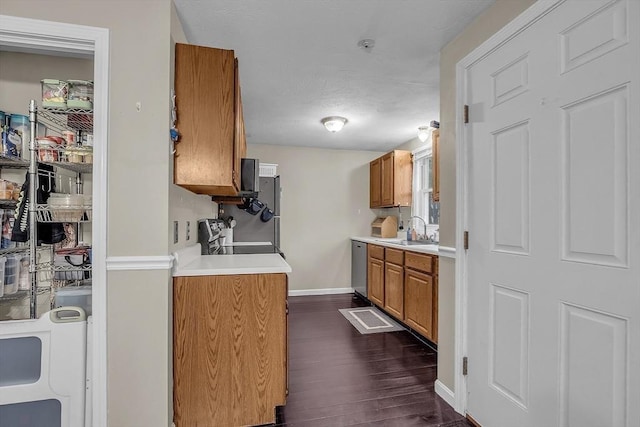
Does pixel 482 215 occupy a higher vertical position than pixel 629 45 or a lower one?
lower

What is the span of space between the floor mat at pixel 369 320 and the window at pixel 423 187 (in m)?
1.45

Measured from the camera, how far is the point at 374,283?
4.14 metres

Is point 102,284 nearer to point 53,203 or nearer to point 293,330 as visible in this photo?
point 53,203

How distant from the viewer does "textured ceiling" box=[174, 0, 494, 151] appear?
69.0 inches

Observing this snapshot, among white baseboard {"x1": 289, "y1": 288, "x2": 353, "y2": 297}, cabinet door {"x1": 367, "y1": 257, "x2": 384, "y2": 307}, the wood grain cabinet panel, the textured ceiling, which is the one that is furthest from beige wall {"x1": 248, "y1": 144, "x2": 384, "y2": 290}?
the textured ceiling

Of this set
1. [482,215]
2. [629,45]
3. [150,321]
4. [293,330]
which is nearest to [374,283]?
[293,330]

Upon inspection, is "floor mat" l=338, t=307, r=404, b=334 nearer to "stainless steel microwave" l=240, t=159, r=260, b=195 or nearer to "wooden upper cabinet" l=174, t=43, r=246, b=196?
"stainless steel microwave" l=240, t=159, r=260, b=195

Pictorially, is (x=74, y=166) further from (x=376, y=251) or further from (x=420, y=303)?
(x=376, y=251)

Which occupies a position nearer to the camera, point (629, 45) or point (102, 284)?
point (629, 45)

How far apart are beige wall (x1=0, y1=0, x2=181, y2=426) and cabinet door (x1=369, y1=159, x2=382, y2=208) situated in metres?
3.66

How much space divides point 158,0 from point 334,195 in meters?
3.75

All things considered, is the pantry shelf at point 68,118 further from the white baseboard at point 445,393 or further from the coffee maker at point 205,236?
the white baseboard at point 445,393

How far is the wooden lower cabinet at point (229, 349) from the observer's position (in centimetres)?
169

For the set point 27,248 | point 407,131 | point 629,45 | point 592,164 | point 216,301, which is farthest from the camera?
point 407,131
